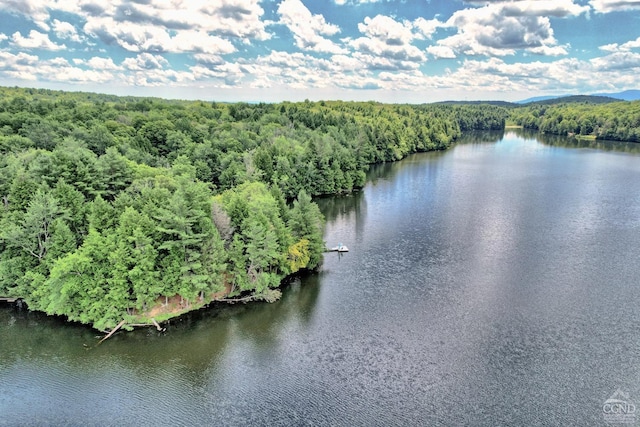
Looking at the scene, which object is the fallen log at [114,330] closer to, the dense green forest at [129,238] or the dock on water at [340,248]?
the dense green forest at [129,238]

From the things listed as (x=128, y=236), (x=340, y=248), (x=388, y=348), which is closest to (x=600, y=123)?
(x=340, y=248)

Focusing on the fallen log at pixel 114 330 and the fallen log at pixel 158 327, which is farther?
the fallen log at pixel 158 327

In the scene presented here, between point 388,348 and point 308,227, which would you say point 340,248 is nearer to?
point 308,227

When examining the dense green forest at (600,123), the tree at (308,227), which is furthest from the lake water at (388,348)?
the dense green forest at (600,123)

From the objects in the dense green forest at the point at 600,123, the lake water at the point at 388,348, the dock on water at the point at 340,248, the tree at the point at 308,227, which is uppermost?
the dense green forest at the point at 600,123

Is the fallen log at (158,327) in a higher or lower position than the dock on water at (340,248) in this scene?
lower

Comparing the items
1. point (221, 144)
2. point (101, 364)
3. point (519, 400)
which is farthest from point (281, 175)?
point (519, 400)

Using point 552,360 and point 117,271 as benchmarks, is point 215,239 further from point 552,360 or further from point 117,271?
point 552,360

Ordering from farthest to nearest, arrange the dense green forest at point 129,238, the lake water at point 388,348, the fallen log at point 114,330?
1. the dense green forest at point 129,238
2. the fallen log at point 114,330
3. the lake water at point 388,348
